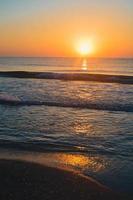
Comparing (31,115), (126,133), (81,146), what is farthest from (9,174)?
(31,115)

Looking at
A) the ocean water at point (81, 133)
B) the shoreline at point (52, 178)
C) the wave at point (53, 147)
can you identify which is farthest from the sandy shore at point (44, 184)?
the wave at point (53, 147)

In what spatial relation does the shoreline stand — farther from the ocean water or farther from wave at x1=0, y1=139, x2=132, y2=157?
wave at x1=0, y1=139, x2=132, y2=157

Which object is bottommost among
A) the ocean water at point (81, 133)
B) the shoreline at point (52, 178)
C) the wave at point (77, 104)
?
the wave at point (77, 104)

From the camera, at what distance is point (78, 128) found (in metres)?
11.3

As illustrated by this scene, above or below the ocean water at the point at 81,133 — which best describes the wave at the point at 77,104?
below

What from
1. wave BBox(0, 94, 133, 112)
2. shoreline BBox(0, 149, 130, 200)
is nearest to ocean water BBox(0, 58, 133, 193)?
wave BBox(0, 94, 133, 112)

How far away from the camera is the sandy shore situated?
577 centimetres

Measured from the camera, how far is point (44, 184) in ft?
20.2

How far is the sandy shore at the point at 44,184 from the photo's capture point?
5.77m

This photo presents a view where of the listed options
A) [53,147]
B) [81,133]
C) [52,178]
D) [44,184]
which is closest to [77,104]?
[81,133]

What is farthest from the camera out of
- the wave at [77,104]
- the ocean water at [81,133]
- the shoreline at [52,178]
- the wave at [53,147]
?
the wave at [77,104]

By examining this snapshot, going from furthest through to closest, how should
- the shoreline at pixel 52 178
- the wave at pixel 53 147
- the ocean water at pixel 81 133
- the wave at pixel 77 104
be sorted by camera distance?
the wave at pixel 77 104 → the wave at pixel 53 147 → the ocean water at pixel 81 133 → the shoreline at pixel 52 178

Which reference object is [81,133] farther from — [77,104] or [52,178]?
[77,104]

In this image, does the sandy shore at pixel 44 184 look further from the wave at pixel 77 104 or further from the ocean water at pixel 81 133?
the wave at pixel 77 104
